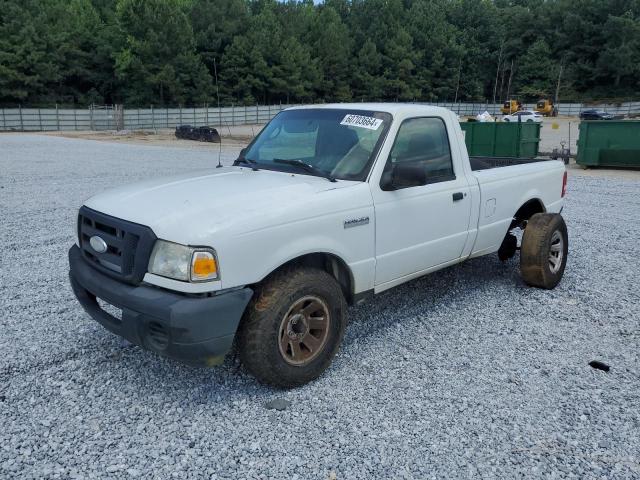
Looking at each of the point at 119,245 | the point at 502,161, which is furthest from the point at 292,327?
the point at 502,161

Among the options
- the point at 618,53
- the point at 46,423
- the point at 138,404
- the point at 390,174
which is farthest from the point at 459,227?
the point at 618,53

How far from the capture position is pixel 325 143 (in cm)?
439

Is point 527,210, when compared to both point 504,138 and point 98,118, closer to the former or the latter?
point 504,138

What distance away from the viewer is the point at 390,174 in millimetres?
4062

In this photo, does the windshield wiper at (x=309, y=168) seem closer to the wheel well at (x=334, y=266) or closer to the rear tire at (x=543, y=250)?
the wheel well at (x=334, y=266)

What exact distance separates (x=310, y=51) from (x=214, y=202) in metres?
91.2

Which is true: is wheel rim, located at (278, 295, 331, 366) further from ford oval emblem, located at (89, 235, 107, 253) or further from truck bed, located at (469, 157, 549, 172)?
truck bed, located at (469, 157, 549, 172)

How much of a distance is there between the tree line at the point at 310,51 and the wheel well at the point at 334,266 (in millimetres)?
68278

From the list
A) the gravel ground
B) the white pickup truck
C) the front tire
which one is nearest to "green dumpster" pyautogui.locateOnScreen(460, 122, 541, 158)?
the gravel ground

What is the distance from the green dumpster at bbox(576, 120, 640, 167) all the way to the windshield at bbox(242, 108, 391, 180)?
A: 15126 millimetres

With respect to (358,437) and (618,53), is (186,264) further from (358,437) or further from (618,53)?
(618,53)

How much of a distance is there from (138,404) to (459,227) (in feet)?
9.63

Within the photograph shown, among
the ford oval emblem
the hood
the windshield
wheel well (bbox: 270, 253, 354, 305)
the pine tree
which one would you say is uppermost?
the pine tree

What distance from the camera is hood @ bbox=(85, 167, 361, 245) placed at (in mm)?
3217
